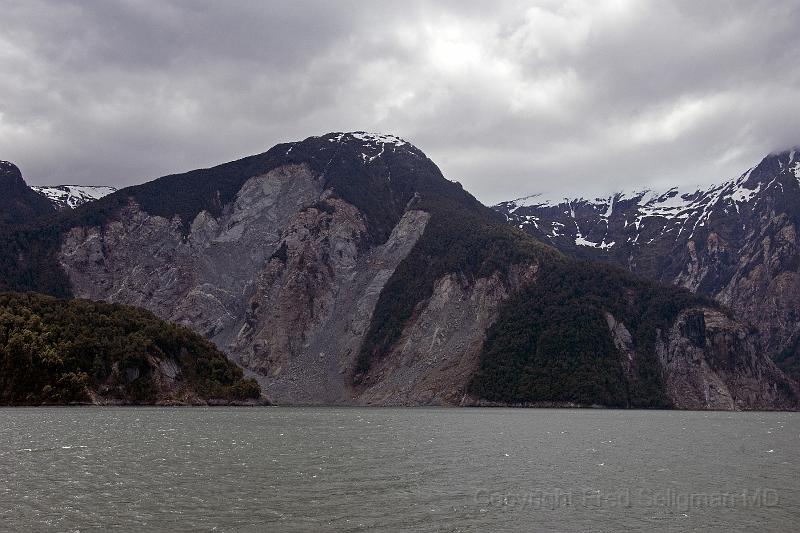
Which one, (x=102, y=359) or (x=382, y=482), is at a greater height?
(x=102, y=359)

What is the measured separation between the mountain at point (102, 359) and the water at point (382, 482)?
66.7m

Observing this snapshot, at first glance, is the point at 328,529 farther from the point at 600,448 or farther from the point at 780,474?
the point at 600,448

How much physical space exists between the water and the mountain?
219 ft

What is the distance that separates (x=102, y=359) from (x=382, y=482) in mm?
128376

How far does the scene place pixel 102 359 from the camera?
531 ft

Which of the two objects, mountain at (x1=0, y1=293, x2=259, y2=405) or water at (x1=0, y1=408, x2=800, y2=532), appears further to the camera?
mountain at (x1=0, y1=293, x2=259, y2=405)

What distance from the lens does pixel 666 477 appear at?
185ft

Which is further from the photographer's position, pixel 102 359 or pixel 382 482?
pixel 102 359

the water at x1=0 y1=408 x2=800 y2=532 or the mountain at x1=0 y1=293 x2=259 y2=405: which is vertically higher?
the mountain at x1=0 y1=293 x2=259 y2=405

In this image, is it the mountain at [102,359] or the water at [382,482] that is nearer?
the water at [382,482]

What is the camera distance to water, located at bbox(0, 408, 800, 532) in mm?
38250

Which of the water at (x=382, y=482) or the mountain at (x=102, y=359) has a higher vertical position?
the mountain at (x=102, y=359)

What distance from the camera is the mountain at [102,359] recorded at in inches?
5945

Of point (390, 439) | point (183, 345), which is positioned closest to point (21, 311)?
point (183, 345)
